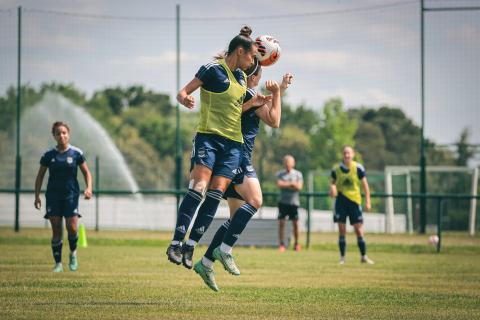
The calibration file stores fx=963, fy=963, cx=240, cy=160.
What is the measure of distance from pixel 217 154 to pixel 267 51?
1397mm

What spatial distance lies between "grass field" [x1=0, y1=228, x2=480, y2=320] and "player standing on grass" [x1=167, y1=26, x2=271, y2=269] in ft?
2.80

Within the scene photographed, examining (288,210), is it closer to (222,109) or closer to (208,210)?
(208,210)

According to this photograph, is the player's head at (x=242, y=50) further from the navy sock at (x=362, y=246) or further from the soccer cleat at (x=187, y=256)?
the navy sock at (x=362, y=246)

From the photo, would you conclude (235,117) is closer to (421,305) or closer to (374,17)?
(421,305)

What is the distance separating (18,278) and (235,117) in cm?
412

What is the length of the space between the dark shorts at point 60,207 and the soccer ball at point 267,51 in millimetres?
4539

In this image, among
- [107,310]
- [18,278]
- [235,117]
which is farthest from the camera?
[18,278]

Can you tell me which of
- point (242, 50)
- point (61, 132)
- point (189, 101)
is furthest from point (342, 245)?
point (189, 101)

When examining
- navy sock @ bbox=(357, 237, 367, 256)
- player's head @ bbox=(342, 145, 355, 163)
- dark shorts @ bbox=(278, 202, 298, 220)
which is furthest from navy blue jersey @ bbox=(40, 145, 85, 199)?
dark shorts @ bbox=(278, 202, 298, 220)

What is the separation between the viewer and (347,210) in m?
17.6

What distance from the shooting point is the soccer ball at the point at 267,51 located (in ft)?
33.1

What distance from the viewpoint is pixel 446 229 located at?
3025cm

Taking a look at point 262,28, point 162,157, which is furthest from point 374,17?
point 162,157

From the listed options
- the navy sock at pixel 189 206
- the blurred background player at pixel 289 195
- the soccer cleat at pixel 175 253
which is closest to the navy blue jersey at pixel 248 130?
the navy sock at pixel 189 206
